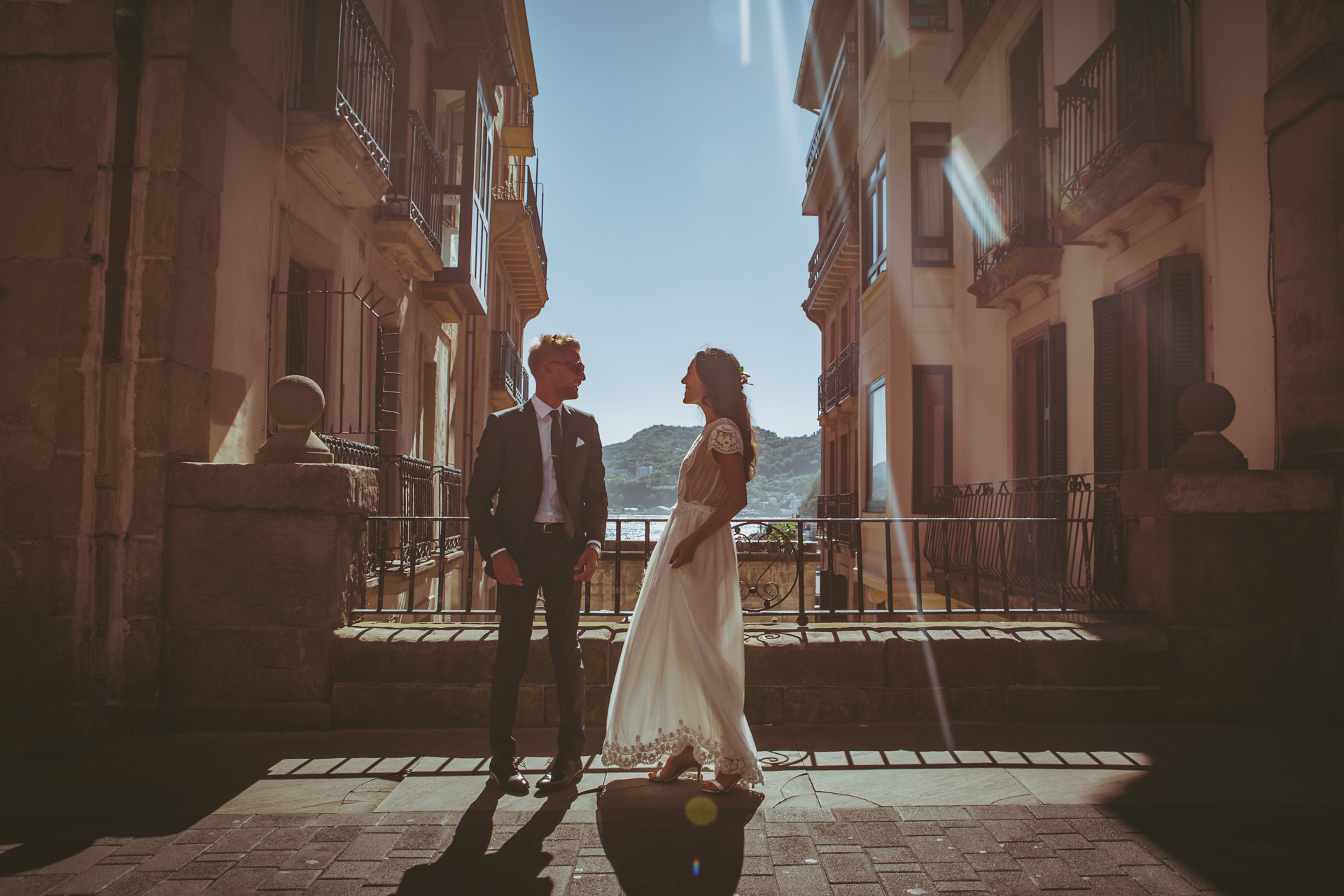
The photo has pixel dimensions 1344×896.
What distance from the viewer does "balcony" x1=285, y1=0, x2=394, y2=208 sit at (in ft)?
20.5

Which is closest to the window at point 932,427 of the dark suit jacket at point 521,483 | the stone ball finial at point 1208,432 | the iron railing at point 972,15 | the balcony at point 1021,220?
the balcony at point 1021,220

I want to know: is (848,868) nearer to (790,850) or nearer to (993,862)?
(790,850)

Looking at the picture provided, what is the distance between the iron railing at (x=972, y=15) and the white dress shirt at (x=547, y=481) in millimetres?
11115

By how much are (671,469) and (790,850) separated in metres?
123

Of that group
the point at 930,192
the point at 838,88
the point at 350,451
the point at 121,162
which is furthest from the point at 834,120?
the point at 121,162

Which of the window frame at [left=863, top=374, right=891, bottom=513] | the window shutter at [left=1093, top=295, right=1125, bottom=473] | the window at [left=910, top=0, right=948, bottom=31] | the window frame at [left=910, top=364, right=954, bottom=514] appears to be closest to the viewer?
the window shutter at [left=1093, top=295, right=1125, bottom=473]

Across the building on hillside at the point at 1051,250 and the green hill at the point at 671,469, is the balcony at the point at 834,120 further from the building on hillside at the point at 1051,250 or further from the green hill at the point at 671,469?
the green hill at the point at 671,469

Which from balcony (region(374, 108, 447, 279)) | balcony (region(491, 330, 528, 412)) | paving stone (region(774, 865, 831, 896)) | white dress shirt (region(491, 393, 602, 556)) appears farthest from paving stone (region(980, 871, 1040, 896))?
balcony (region(491, 330, 528, 412))

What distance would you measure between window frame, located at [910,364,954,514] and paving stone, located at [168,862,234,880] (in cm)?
1159

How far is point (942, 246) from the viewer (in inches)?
525

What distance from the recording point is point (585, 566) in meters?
3.61

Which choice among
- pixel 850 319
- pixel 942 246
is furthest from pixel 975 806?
pixel 850 319

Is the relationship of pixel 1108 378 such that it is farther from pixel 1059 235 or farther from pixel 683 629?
pixel 683 629

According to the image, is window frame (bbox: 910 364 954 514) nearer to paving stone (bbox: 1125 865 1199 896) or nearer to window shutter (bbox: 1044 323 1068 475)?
window shutter (bbox: 1044 323 1068 475)
